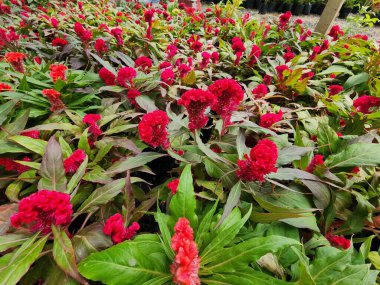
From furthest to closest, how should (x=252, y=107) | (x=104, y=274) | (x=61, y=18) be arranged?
(x=61, y=18)
(x=252, y=107)
(x=104, y=274)

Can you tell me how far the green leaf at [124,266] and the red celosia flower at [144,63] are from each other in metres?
1.42

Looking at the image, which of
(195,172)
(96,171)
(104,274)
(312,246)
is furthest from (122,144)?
(312,246)

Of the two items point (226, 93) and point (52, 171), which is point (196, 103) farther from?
point (52, 171)

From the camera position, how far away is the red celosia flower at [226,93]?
99cm

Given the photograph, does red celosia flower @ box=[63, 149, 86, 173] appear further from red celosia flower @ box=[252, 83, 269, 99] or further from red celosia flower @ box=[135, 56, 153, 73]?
red celosia flower @ box=[252, 83, 269, 99]

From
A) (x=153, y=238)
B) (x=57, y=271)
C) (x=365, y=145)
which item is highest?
(x=365, y=145)

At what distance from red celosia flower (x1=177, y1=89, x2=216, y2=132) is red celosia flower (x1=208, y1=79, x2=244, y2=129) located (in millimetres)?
54

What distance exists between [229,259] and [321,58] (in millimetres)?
2325

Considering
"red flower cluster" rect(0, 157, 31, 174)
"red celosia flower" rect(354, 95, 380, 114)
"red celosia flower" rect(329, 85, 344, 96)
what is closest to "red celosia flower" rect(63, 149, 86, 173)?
"red flower cluster" rect(0, 157, 31, 174)

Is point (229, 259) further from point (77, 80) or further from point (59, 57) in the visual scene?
point (59, 57)

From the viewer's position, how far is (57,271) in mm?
846

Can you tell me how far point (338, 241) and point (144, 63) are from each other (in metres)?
1.65

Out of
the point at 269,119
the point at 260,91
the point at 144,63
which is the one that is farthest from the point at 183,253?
the point at 144,63

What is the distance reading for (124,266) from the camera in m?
0.72
